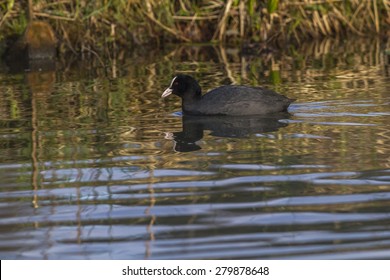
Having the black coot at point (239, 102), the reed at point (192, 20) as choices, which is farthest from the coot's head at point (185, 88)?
the reed at point (192, 20)

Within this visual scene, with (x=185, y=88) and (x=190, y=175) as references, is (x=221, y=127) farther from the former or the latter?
(x=190, y=175)

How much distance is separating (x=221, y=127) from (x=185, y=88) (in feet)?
3.54

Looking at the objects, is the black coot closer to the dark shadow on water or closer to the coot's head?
the dark shadow on water

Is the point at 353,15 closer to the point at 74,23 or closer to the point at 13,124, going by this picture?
the point at 74,23

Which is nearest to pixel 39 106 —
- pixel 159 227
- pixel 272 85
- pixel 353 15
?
pixel 272 85

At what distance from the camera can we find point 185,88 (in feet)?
31.2

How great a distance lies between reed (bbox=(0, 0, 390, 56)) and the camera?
15523 mm

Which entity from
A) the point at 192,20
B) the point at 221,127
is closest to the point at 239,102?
the point at 221,127

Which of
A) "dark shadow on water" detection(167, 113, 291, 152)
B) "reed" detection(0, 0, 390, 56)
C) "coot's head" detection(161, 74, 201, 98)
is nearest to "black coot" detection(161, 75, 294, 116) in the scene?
"dark shadow on water" detection(167, 113, 291, 152)

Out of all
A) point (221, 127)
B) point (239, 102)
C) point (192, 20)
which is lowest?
point (221, 127)

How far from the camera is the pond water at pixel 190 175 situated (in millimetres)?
4883

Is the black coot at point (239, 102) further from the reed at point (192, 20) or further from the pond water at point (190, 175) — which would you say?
the reed at point (192, 20)

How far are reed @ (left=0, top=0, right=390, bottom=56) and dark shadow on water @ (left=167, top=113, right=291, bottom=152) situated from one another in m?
6.75

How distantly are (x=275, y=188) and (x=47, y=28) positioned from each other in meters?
9.75
